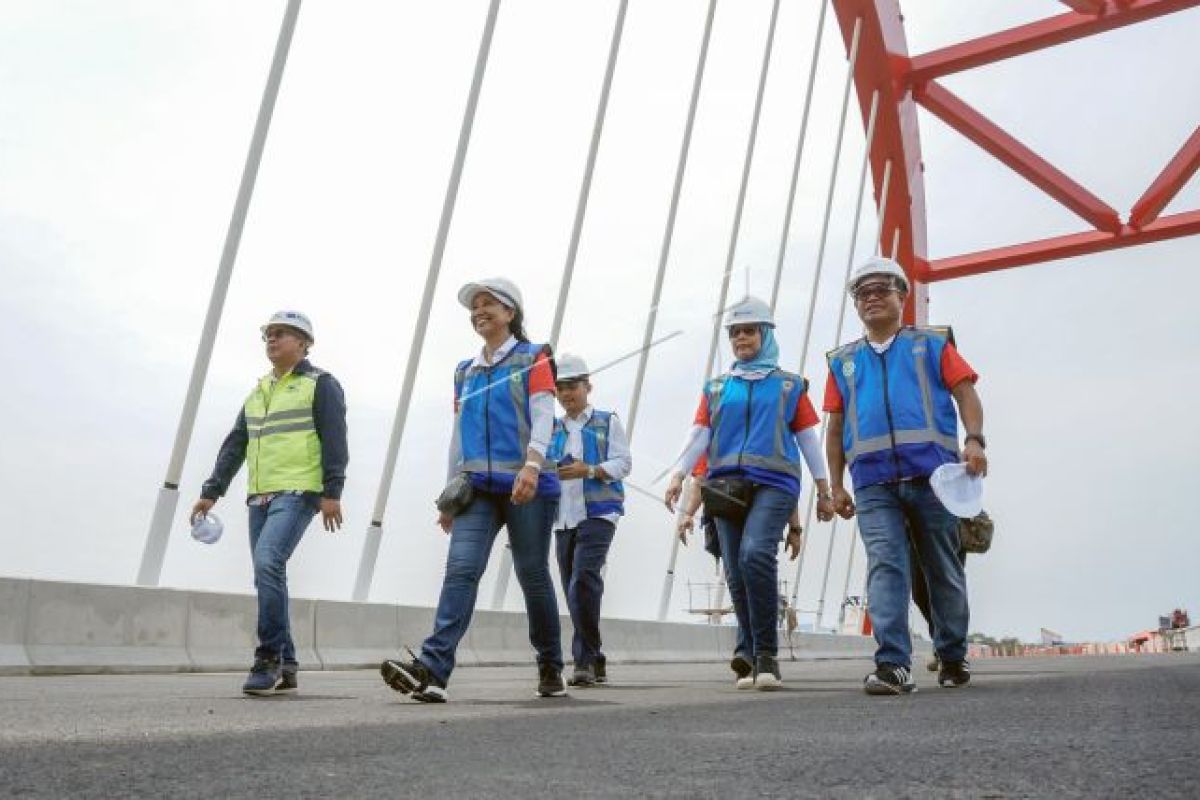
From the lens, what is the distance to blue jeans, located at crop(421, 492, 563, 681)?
4.52 metres

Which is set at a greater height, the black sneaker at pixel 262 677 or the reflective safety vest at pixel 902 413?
→ the reflective safety vest at pixel 902 413

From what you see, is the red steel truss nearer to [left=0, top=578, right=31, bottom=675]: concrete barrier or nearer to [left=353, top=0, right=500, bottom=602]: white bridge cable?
[left=353, top=0, right=500, bottom=602]: white bridge cable

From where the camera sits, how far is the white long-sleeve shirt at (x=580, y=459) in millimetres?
6582

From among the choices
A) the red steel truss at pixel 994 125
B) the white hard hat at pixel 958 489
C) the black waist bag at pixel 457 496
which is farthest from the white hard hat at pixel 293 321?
the red steel truss at pixel 994 125

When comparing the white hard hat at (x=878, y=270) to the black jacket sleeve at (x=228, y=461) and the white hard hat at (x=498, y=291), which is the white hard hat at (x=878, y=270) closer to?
the white hard hat at (x=498, y=291)

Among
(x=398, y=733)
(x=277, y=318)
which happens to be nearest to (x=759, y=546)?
(x=277, y=318)

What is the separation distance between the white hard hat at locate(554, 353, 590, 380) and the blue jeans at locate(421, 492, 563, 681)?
2083 millimetres

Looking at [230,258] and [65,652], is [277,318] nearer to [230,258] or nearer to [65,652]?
[65,652]

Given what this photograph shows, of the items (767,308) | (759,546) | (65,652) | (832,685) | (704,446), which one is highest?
(767,308)

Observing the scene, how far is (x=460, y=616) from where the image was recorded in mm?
4570

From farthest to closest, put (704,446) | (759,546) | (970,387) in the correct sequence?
1. (704,446)
2. (759,546)
3. (970,387)

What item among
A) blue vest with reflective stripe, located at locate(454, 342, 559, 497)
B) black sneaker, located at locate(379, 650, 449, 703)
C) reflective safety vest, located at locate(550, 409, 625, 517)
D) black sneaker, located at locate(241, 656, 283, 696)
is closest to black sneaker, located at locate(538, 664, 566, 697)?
black sneaker, located at locate(379, 650, 449, 703)

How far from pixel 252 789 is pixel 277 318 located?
3751 millimetres

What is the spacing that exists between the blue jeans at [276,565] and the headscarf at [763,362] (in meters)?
2.08
